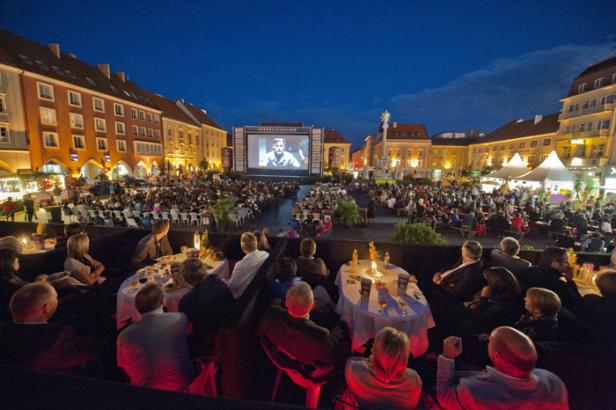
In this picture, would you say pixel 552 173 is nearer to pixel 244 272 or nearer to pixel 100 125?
pixel 244 272

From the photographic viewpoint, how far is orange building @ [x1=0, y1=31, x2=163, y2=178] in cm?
1961

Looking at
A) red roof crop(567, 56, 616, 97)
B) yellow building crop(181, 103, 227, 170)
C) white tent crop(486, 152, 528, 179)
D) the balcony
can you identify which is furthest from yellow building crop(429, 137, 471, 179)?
yellow building crop(181, 103, 227, 170)

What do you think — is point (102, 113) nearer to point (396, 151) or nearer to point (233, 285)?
point (233, 285)

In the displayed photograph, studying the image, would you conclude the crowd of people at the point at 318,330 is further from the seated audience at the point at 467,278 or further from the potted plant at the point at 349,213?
the potted plant at the point at 349,213

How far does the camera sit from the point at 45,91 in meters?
20.5

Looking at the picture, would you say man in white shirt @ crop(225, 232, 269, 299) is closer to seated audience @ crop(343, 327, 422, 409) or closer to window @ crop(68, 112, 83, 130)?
seated audience @ crop(343, 327, 422, 409)

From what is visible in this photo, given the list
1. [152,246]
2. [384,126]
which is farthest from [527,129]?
[152,246]

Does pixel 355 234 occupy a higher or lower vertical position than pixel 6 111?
lower

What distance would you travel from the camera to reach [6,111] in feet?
58.2

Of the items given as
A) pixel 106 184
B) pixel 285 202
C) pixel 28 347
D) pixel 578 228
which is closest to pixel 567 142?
pixel 578 228

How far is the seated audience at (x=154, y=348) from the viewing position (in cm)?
203

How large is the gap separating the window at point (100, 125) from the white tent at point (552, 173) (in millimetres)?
34320

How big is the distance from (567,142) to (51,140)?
48813 mm

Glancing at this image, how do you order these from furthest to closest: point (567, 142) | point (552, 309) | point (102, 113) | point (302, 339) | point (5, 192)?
1. point (567, 142)
2. point (102, 113)
3. point (5, 192)
4. point (552, 309)
5. point (302, 339)
